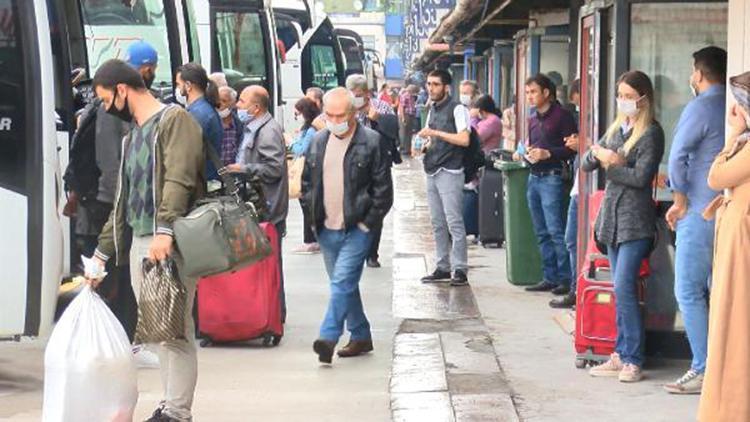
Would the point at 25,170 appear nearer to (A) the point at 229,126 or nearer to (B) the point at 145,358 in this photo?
(B) the point at 145,358

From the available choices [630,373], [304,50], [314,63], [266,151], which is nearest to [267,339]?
[266,151]

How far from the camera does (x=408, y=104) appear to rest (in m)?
35.6

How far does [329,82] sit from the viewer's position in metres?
36.4

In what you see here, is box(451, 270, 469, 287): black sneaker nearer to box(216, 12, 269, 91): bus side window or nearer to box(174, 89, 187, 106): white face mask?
box(174, 89, 187, 106): white face mask

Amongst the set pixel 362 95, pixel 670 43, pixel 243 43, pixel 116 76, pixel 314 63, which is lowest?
pixel 314 63

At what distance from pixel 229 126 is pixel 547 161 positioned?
7.90ft

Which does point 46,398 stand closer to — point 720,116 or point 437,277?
point 720,116

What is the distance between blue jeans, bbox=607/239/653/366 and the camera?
336 inches

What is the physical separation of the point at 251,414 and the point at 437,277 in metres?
5.24

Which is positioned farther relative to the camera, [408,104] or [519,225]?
[408,104]

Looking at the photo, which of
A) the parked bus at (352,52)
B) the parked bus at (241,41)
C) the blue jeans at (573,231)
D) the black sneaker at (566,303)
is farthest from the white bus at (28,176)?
the parked bus at (352,52)

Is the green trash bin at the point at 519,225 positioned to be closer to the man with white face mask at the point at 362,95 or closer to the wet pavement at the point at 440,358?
the wet pavement at the point at 440,358

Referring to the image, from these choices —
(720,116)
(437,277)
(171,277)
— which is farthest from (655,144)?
(437,277)

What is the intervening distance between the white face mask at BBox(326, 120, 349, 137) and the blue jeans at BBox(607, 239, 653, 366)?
5.81ft
